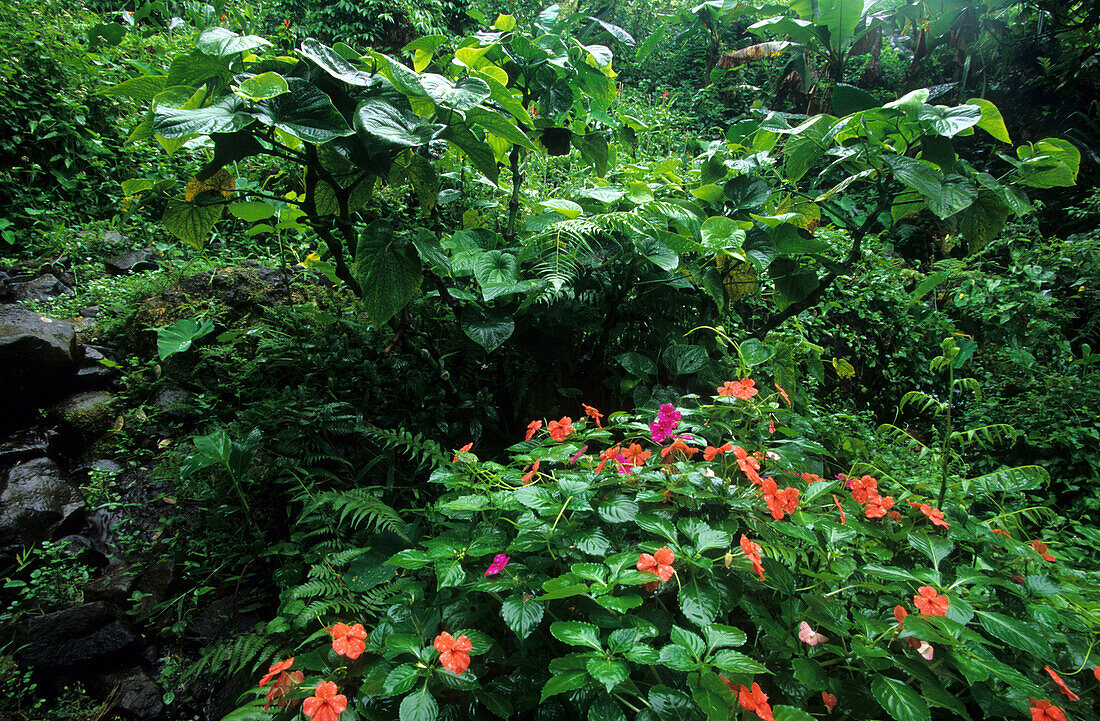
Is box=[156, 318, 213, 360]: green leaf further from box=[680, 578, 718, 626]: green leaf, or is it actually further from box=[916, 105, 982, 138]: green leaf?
box=[916, 105, 982, 138]: green leaf

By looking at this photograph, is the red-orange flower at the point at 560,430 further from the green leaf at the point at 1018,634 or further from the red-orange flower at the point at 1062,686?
the red-orange flower at the point at 1062,686

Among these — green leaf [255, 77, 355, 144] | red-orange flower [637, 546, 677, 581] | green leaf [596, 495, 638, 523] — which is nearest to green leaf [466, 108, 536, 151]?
green leaf [255, 77, 355, 144]

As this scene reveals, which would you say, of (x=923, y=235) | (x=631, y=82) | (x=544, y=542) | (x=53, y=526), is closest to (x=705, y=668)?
(x=544, y=542)

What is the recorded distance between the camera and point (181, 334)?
1910 mm

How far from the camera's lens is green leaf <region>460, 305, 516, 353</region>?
157 cm

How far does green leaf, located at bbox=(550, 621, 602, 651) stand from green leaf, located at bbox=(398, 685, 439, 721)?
206 millimetres

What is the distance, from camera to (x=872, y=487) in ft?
3.48

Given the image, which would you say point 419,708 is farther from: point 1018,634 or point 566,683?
point 1018,634

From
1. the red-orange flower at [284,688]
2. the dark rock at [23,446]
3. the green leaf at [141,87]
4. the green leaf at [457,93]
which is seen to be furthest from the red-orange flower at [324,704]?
the dark rock at [23,446]

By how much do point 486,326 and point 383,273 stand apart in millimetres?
344

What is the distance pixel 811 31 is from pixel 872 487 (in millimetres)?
2526

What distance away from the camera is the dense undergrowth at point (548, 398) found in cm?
84

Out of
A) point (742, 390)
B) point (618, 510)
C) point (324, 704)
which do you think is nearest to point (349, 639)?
point (324, 704)

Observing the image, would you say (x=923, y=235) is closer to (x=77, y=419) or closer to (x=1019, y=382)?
(x=1019, y=382)
